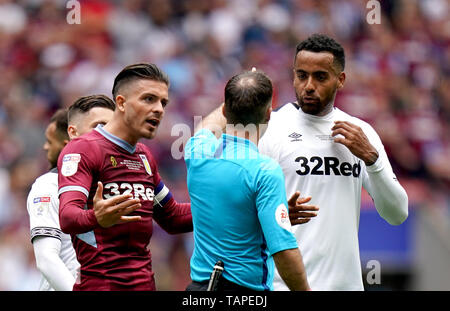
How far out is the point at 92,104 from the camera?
524 centimetres

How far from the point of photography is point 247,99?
4195 mm

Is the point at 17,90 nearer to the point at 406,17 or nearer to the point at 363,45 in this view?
the point at 363,45

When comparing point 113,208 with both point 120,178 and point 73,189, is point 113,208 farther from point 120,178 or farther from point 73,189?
point 120,178

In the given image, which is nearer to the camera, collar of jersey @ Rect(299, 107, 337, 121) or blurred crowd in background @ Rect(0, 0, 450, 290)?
collar of jersey @ Rect(299, 107, 337, 121)

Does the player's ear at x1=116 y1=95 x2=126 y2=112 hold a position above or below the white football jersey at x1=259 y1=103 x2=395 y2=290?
above

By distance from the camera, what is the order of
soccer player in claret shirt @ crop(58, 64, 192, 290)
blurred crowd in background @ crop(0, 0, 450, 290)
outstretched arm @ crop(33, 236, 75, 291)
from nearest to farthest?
soccer player in claret shirt @ crop(58, 64, 192, 290)
outstretched arm @ crop(33, 236, 75, 291)
blurred crowd in background @ crop(0, 0, 450, 290)

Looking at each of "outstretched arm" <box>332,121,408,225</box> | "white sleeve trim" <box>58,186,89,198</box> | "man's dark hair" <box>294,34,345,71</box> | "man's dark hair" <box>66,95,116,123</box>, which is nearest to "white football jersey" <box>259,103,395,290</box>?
"outstretched arm" <box>332,121,408,225</box>

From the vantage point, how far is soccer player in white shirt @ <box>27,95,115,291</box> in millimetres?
4805

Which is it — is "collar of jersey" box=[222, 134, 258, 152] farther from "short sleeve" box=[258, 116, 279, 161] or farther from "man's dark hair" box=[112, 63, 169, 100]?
"short sleeve" box=[258, 116, 279, 161]

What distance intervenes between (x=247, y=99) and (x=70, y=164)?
970mm

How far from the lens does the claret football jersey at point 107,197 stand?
4371 millimetres

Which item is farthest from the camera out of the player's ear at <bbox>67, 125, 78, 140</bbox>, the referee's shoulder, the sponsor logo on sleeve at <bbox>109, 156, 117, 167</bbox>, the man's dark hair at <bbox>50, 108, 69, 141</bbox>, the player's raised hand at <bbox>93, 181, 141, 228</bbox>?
the man's dark hair at <bbox>50, 108, 69, 141</bbox>

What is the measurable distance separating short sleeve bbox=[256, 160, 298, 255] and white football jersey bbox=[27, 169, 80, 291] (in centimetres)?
143

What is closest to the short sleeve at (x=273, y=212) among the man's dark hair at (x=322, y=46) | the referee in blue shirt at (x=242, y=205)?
the referee in blue shirt at (x=242, y=205)
